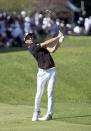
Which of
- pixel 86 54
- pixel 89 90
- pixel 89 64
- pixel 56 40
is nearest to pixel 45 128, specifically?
pixel 56 40

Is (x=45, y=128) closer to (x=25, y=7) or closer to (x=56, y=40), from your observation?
(x=56, y=40)

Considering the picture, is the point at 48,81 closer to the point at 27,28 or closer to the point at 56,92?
the point at 56,92

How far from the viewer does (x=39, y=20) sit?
163ft

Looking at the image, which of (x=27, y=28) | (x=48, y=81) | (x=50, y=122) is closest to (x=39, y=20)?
(x=27, y=28)

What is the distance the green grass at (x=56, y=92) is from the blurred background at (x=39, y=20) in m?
1.55

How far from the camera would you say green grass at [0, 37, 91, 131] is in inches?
567

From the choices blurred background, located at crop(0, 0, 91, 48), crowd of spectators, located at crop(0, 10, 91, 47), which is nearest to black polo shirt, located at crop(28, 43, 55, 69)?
blurred background, located at crop(0, 0, 91, 48)

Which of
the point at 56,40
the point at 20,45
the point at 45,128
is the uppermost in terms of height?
the point at 56,40

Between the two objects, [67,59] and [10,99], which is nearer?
[10,99]

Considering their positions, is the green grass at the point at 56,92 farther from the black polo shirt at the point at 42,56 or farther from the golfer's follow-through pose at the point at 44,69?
the black polo shirt at the point at 42,56

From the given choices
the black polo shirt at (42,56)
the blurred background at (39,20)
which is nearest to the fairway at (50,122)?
the black polo shirt at (42,56)

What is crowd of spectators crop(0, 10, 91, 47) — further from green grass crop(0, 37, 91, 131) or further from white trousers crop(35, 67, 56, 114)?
white trousers crop(35, 67, 56, 114)

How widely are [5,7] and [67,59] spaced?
3493 cm

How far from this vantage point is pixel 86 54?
28594 mm
